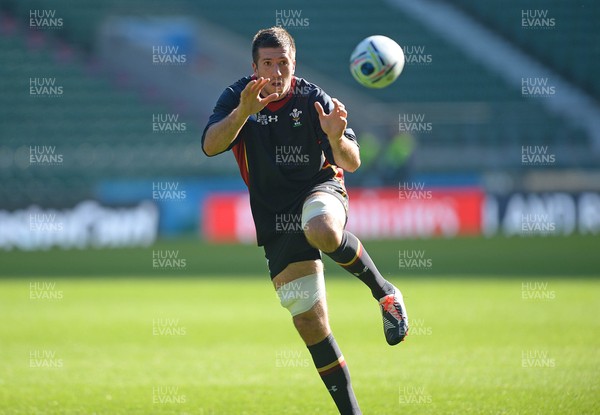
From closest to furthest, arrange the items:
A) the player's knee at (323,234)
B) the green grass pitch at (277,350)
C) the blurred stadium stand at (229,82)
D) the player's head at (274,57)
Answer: the player's knee at (323,234) → the player's head at (274,57) → the green grass pitch at (277,350) → the blurred stadium stand at (229,82)

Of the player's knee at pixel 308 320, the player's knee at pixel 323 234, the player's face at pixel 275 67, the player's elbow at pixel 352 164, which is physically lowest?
the player's knee at pixel 308 320

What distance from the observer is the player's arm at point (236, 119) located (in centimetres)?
571

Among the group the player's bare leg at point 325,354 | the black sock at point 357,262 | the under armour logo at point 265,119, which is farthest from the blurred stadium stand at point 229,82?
the player's bare leg at point 325,354

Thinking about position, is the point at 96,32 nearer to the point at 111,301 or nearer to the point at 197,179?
the point at 197,179

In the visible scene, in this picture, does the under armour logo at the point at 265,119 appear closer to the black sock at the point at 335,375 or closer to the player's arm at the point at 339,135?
the player's arm at the point at 339,135

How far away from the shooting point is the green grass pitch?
707 cm

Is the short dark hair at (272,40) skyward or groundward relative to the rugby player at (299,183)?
skyward

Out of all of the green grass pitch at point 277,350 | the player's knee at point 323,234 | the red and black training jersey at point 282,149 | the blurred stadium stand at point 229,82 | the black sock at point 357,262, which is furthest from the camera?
the blurred stadium stand at point 229,82

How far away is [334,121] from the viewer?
585 centimetres

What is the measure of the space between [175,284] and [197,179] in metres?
9.52

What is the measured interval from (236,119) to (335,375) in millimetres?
1751

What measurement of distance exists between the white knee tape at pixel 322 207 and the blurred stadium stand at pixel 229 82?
19562mm

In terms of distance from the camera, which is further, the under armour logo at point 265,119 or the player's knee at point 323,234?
the under armour logo at point 265,119

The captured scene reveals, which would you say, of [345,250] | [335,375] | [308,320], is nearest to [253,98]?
[345,250]
